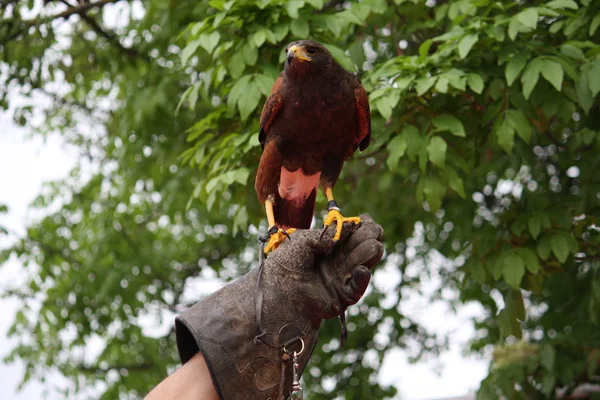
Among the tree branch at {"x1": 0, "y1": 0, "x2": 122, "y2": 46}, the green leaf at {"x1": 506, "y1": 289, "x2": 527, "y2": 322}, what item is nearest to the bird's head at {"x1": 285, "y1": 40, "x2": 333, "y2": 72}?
the green leaf at {"x1": 506, "y1": 289, "x2": 527, "y2": 322}

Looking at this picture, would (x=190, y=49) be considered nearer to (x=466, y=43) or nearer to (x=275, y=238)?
(x=275, y=238)

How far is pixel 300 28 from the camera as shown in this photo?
11.5ft

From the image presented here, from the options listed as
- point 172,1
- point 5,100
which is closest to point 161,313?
point 5,100

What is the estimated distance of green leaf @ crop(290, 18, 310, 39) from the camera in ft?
11.4

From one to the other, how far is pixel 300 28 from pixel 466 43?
77 cm

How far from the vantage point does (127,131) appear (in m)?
5.92

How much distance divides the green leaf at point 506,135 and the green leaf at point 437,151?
26cm

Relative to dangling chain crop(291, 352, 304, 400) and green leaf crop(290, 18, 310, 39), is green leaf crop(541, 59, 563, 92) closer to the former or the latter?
green leaf crop(290, 18, 310, 39)

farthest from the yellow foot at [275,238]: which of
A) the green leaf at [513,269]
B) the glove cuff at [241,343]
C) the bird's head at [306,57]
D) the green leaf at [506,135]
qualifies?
the green leaf at [513,269]

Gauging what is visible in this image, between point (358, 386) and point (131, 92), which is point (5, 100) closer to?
point (131, 92)

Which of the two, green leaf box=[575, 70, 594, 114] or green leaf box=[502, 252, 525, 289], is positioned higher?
green leaf box=[575, 70, 594, 114]

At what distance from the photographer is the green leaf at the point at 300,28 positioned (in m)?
3.47

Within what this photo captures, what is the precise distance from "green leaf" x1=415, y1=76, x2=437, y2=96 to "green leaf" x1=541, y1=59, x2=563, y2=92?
18.3 inches

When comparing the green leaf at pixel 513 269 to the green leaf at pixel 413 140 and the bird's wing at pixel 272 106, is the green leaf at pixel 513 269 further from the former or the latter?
the bird's wing at pixel 272 106
